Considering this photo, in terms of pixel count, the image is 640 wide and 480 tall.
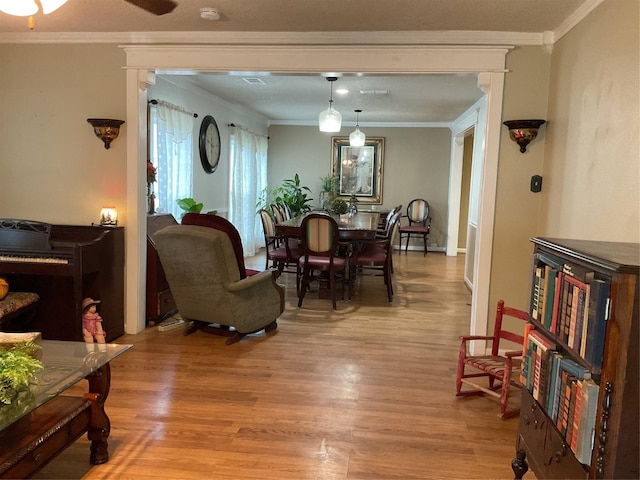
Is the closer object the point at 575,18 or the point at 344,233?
the point at 575,18

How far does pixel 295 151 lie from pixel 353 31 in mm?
6234

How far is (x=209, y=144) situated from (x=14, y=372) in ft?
17.2

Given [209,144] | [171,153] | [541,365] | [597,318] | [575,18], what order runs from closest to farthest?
1. [597,318]
2. [541,365]
3. [575,18]
4. [171,153]
5. [209,144]

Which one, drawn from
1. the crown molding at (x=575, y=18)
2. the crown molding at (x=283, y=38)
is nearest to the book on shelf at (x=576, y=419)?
the crown molding at (x=575, y=18)

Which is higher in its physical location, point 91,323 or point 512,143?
point 512,143

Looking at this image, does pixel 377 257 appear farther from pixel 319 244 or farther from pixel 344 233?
pixel 319 244

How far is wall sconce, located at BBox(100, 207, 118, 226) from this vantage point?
385 cm

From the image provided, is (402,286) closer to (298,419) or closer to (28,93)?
(298,419)

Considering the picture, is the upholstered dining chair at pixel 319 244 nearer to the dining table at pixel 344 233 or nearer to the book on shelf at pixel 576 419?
the dining table at pixel 344 233

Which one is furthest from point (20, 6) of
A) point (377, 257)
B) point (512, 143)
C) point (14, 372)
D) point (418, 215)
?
point (418, 215)

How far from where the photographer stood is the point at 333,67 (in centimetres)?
359

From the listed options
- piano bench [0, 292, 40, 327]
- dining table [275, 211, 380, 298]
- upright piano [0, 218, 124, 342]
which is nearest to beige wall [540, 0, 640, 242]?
dining table [275, 211, 380, 298]

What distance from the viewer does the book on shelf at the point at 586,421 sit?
1440mm

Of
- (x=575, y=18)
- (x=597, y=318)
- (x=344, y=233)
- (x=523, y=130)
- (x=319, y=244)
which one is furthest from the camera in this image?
(x=344, y=233)
